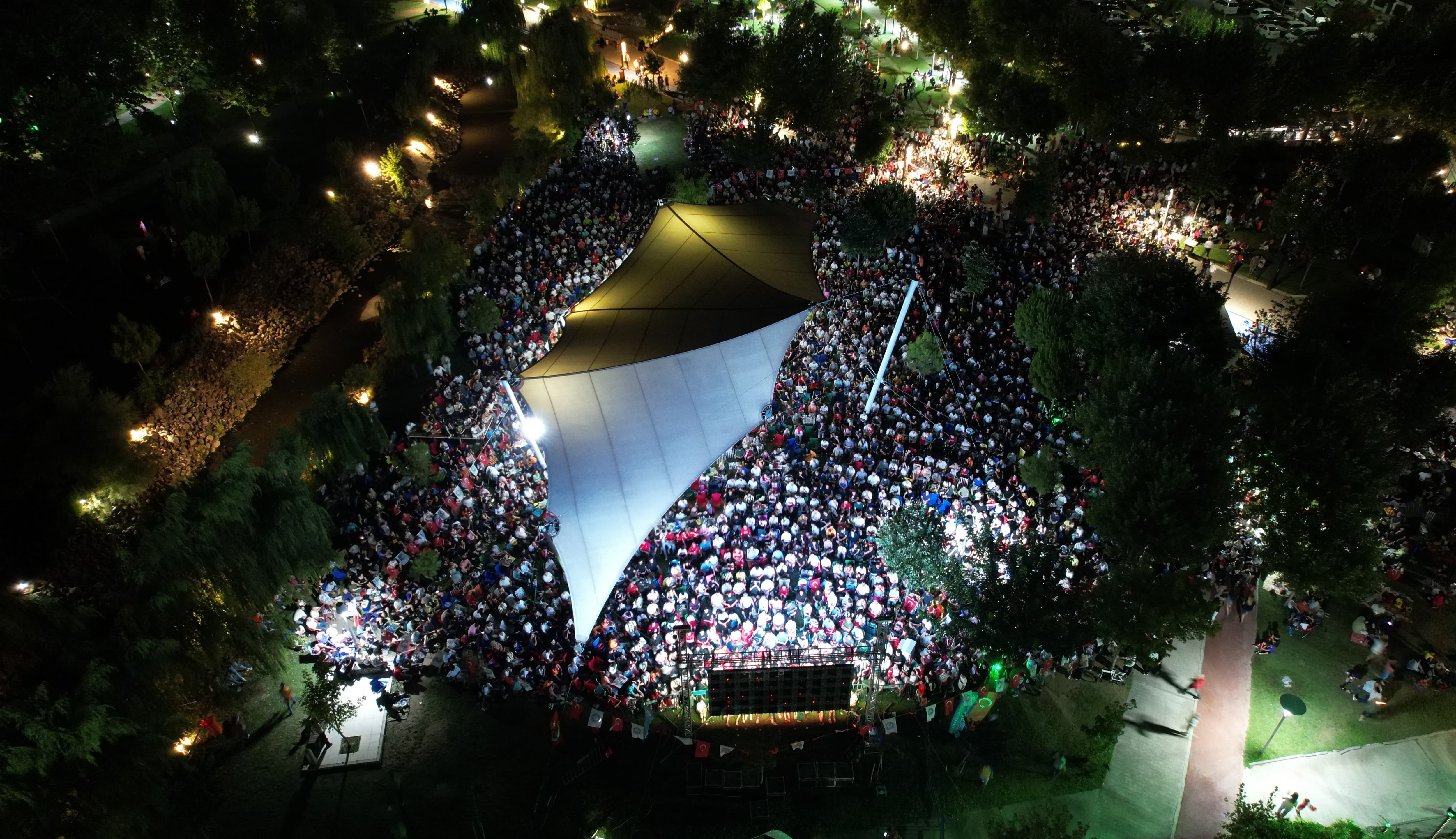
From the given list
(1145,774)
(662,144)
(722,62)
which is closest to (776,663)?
(1145,774)

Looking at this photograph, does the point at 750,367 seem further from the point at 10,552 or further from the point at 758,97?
the point at 758,97

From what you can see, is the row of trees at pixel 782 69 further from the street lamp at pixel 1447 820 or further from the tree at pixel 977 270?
the street lamp at pixel 1447 820

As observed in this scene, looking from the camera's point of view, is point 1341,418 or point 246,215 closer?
point 1341,418

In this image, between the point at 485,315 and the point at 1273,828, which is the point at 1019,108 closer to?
the point at 485,315

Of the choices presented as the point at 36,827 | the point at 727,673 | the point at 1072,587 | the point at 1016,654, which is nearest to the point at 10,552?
the point at 36,827

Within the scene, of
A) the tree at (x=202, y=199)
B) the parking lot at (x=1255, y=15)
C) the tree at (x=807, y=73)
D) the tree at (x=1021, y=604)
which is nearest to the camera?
the tree at (x=1021, y=604)

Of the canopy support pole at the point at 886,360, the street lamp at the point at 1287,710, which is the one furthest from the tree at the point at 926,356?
the street lamp at the point at 1287,710
